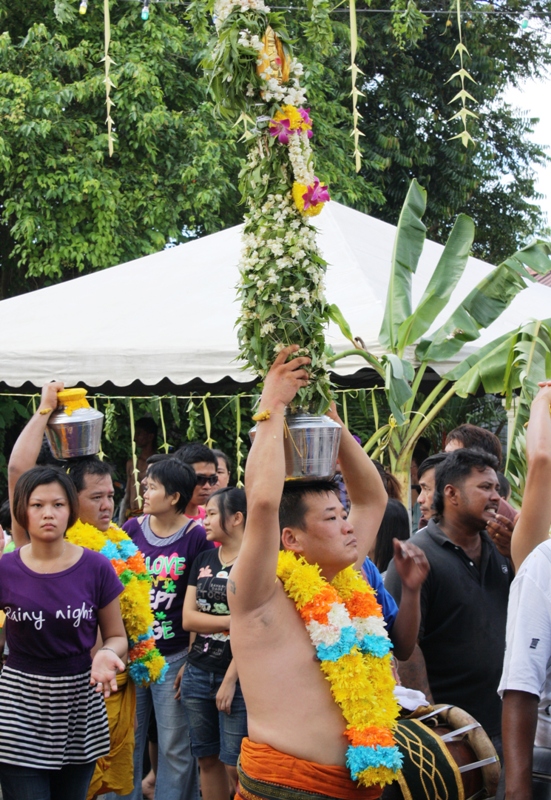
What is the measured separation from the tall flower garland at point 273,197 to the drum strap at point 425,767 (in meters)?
1.27

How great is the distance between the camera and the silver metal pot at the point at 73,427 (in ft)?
15.9

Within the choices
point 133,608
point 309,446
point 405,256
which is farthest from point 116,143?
point 309,446

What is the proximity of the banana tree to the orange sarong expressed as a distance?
14.0ft

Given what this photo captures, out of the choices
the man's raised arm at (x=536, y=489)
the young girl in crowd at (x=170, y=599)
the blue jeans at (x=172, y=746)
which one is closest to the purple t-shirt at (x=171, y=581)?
the young girl in crowd at (x=170, y=599)

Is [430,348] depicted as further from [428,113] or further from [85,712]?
[428,113]

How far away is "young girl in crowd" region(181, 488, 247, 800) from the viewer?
526 cm

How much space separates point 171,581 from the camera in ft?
18.7

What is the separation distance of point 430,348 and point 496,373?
2.41 feet

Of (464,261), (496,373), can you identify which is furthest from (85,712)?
(464,261)

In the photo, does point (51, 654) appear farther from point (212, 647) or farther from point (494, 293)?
point (494, 293)

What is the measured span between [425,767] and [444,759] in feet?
0.33

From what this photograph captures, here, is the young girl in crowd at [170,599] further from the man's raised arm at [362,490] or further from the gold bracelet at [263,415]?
the gold bracelet at [263,415]

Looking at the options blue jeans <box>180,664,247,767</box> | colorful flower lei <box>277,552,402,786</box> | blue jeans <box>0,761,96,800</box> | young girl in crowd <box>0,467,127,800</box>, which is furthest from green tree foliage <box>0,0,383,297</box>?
colorful flower lei <box>277,552,402,786</box>

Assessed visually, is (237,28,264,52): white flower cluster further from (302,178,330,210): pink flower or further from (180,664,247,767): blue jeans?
(180,664,247,767): blue jeans
